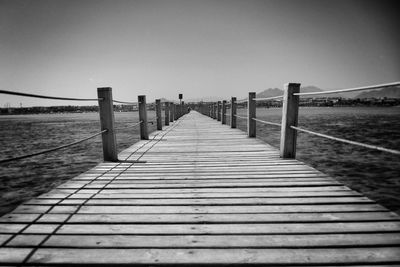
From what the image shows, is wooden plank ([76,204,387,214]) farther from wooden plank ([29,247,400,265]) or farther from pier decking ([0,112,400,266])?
wooden plank ([29,247,400,265])

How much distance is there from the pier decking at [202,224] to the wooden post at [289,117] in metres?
1.06

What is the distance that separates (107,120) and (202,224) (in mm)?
2991

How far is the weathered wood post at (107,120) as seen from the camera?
14.3 ft

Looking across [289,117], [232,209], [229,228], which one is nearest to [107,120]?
[232,209]

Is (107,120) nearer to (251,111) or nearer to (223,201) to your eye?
(223,201)

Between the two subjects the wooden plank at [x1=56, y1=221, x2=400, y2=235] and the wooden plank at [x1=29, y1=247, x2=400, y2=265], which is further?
the wooden plank at [x1=56, y1=221, x2=400, y2=235]

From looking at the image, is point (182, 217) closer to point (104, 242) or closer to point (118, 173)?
point (104, 242)

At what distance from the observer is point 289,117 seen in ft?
14.0

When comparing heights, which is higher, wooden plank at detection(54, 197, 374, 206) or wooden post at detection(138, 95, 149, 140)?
wooden post at detection(138, 95, 149, 140)

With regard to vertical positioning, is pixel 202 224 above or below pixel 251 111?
below

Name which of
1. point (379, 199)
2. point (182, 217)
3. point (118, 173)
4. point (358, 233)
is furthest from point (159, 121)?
point (358, 233)

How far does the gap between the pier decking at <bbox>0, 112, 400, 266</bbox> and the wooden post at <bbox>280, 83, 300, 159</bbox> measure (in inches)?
41.9

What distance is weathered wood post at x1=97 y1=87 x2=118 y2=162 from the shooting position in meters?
4.35

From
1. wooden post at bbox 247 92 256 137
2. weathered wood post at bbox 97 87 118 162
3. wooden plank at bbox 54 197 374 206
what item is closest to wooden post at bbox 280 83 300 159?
wooden plank at bbox 54 197 374 206
